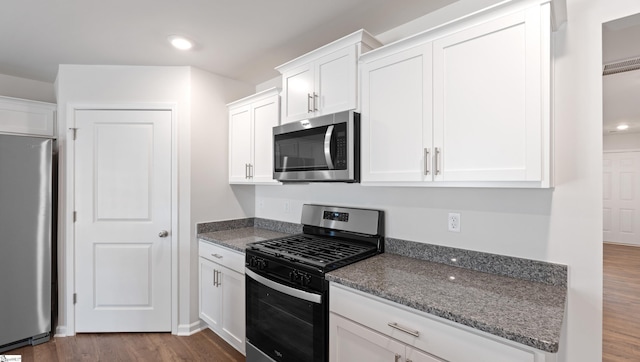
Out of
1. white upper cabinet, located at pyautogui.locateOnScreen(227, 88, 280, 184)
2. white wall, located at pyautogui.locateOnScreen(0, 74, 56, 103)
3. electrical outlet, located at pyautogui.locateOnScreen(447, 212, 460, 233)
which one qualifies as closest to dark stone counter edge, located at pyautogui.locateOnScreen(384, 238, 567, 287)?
electrical outlet, located at pyautogui.locateOnScreen(447, 212, 460, 233)

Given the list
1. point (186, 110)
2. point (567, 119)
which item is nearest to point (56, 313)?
point (186, 110)

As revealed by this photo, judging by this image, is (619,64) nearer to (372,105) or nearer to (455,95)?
(455,95)

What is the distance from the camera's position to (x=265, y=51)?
2471 millimetres

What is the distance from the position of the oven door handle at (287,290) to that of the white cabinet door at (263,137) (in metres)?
0.82

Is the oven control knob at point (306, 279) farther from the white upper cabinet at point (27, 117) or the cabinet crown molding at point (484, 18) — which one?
the white upper cabinet at point (27, 117)

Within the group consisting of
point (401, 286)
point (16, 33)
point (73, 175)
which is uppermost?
Result: point (16, 33)

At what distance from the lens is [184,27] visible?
81.7 inches

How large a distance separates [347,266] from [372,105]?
0.97 metres

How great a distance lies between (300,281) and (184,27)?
188 cm

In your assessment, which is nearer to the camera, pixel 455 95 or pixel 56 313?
pixel 455 95

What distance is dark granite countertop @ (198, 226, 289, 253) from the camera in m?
2.41

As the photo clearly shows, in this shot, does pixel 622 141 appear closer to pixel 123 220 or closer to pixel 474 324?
pixel 474 324

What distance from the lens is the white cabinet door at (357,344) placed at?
1352 millimetres

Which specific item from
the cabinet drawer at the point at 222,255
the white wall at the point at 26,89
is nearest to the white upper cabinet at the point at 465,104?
the cabinet drawer at the point at 222,255
